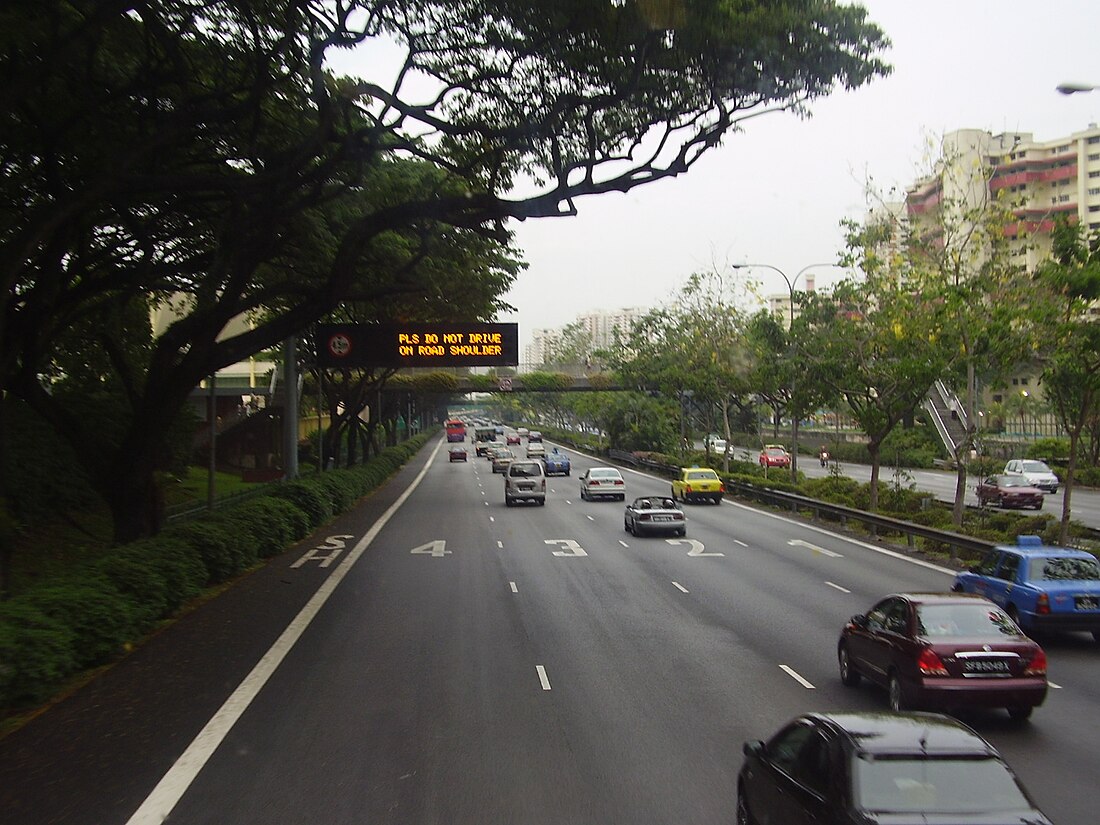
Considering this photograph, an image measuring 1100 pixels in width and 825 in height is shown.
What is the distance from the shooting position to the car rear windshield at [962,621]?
36.1 ft

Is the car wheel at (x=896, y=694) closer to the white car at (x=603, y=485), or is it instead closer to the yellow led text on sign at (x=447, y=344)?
the yellow led text on sign at (x=447, y=344)

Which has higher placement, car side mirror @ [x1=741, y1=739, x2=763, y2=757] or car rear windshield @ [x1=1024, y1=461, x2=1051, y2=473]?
car side mirror @ [x1=741, y1=739, x2=763, y2=757]

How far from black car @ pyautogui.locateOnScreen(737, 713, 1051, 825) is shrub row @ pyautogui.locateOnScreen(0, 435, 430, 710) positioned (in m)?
8.24

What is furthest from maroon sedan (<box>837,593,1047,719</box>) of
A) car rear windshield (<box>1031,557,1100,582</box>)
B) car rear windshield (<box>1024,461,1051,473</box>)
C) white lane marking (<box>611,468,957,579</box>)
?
car rear windshield (<box>1024,461,1051,473</box>)

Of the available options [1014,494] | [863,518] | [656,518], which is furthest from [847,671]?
[1014,494]

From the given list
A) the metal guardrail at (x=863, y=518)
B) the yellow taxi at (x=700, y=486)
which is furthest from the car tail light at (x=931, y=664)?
the yellow taxi at (x=700, y=486)

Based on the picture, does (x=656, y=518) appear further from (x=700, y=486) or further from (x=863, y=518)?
(x=700, y=486)

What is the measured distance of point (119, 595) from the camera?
14.7 metres

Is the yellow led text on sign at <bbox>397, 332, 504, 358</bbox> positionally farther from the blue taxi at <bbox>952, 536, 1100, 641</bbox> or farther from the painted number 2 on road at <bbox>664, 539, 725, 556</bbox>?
the blue taxi at <bbox>952, 536, 1100, 641</bbox>

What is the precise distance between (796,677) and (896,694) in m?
2.02

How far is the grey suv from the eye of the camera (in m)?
43.2

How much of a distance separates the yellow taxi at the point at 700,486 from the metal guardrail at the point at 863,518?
5.07 feet

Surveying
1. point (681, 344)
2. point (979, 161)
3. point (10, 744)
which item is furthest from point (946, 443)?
point (10, 744)

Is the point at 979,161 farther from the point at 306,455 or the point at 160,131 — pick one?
the point at 306,455
